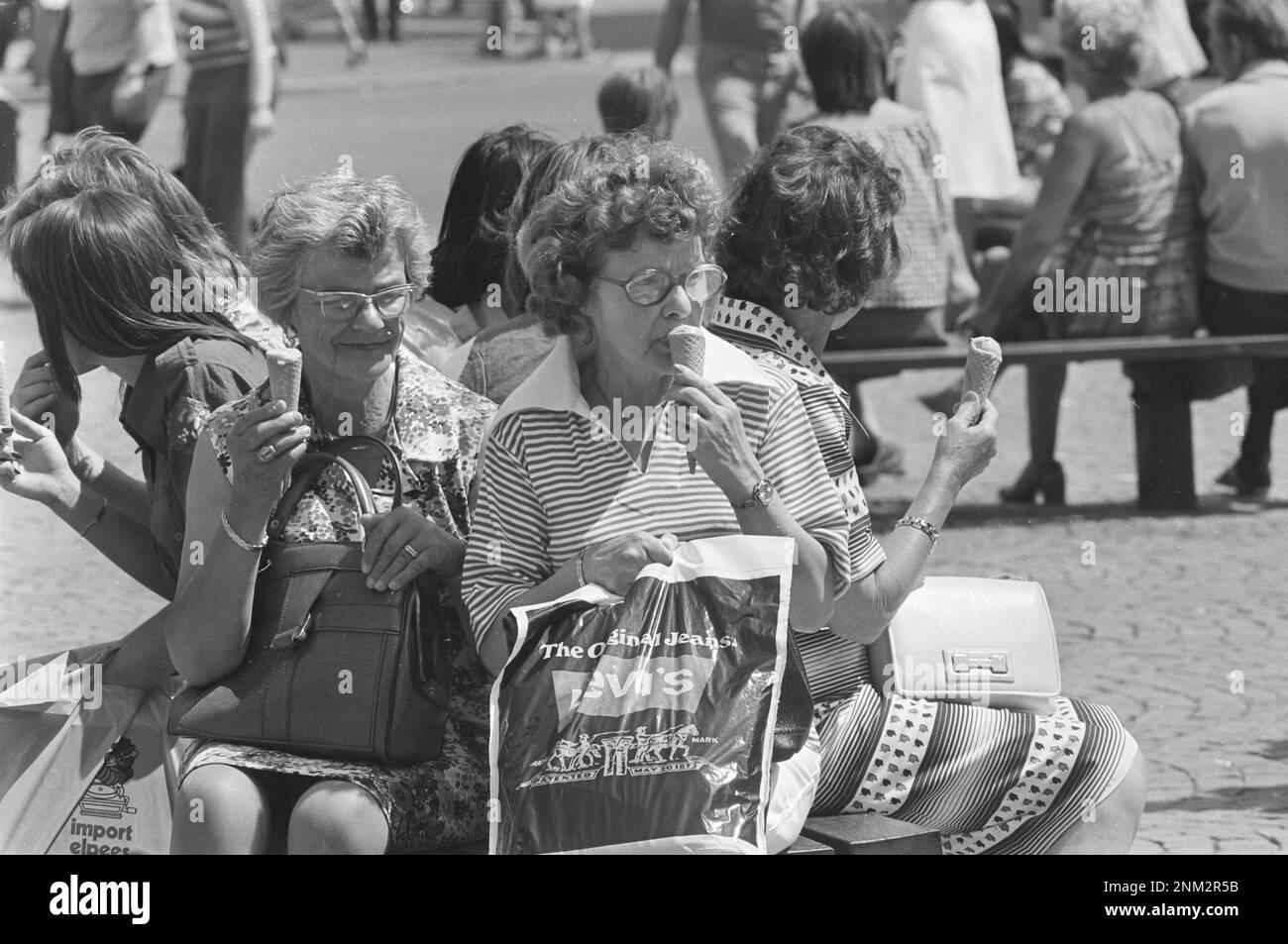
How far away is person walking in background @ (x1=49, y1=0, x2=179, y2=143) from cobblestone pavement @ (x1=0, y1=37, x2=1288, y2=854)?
1034mm

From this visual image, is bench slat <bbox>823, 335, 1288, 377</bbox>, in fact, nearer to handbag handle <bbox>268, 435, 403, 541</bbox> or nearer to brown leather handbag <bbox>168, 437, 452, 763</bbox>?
handbag handle <bbox>268, 435, 403, 541</bbox>

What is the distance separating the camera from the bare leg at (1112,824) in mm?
3146

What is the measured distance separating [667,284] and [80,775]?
4.35 ft

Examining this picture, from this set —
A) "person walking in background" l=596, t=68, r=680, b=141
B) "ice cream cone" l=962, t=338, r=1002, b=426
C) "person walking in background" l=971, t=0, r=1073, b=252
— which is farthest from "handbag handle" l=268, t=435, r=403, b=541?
"person walking in background" l=971, t=0, r=1073, b=252

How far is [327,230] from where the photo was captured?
3.21 metres

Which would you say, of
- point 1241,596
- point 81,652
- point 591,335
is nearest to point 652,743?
point 591,335

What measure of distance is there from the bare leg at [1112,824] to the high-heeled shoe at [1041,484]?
4073 millimetres

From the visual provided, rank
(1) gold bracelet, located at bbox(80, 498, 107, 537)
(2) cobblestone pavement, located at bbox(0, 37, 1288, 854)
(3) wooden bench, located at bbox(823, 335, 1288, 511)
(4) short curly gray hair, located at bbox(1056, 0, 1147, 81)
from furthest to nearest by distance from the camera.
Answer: (4) short curly gray hair, located at bbox(1056, 0, 1147, 81)
(3) wooden bench, located at bbox(823, 335, 1288, 511)
(2) cobblestone pavement, located at bbox(0, 37, 1288, 854)
(1) gold bracelet, located at bbox(80, 498, 107, 537)

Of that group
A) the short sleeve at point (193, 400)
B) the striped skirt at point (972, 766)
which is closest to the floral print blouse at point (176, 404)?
the short sleeve at point (193, 400)

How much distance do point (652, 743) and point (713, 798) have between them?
114 millimetres

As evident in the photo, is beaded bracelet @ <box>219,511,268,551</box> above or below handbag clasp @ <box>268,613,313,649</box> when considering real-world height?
above

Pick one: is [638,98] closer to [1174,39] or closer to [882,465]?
[882,465]

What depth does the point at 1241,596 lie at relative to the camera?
6020 mm

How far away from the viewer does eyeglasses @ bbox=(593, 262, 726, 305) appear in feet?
9.80
